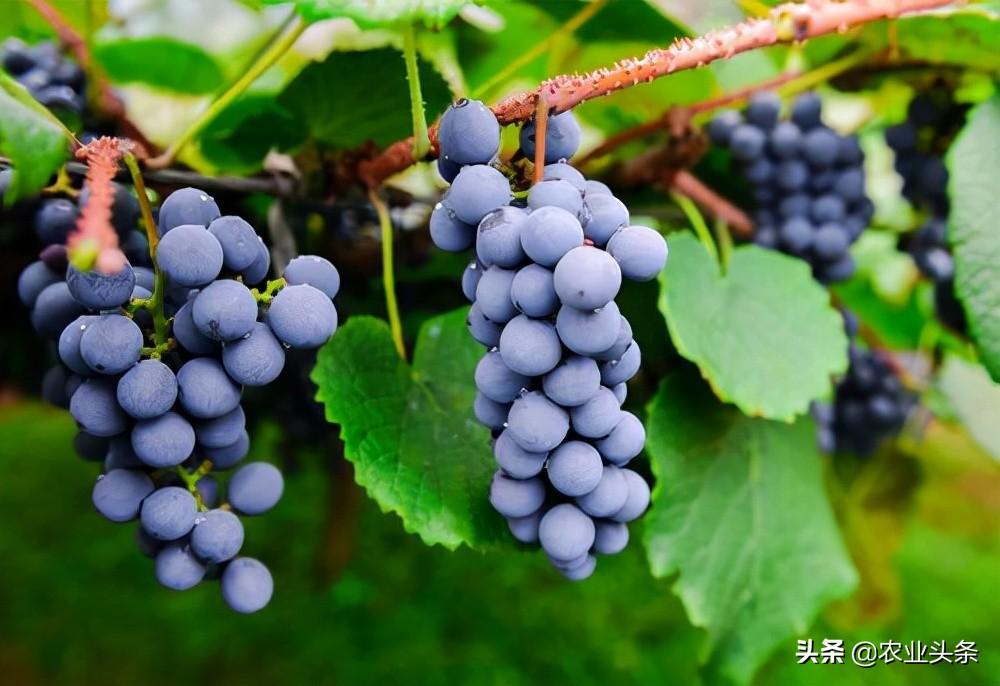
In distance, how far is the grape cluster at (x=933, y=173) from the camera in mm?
700

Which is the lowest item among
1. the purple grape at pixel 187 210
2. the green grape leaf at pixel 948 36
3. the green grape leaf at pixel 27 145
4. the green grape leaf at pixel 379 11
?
the purple grape at pixel 187 210

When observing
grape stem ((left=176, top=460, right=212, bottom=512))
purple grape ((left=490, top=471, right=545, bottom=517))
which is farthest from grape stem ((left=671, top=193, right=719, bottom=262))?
grape stem ((left=176, top=460, right=212, bottom=512))

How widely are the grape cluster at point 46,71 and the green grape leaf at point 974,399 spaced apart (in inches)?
33.5

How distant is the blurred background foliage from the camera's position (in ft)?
1.87

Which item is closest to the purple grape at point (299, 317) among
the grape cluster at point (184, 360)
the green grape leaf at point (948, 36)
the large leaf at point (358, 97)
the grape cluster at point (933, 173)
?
the grape cluster at point (184, 360)

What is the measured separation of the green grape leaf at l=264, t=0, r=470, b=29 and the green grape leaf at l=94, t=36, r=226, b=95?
0.51m

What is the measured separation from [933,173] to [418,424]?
0.54 metres

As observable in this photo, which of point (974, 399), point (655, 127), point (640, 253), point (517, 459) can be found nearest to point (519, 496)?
point (517, 459)

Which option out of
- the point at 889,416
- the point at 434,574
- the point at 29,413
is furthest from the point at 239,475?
the point at 29,413

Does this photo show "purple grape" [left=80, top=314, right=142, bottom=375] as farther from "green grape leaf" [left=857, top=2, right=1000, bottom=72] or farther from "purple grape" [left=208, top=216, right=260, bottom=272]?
"green grape leaf" [left=857, top=2, right=1000, bottom=72]

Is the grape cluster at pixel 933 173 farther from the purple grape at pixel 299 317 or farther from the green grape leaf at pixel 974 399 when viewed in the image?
the purple grape at pixel 299 317

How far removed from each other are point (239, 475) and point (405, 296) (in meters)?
0.36

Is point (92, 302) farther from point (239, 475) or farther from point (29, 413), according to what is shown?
point (29, 413)

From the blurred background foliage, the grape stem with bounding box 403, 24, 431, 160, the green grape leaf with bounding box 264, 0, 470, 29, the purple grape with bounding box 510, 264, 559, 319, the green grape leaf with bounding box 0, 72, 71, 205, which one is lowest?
the blurred background foliage
